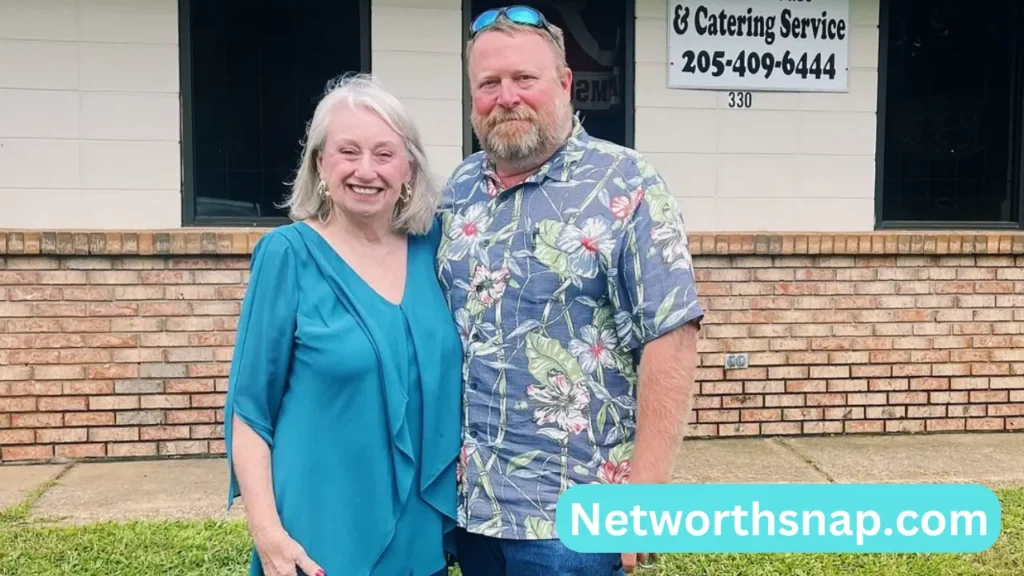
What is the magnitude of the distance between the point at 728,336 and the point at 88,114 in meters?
3.77

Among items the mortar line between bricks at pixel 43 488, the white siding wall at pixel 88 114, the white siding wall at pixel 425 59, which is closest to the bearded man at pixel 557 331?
the mortar line between bricks at pixel 43 488

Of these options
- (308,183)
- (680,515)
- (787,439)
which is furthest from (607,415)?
(787,439)

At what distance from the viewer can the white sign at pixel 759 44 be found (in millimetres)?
5395

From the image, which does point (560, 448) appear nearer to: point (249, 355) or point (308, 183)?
point (249, 355)

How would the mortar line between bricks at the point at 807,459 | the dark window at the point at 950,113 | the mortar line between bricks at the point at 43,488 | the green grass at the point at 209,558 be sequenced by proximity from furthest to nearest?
the dark window at the point at 950,113 → the mortar line between bricks at the point at 807,459 → the mortar line between bricks at the point at 43,488 → the green grass at the point at 209,558

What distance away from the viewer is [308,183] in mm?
2115

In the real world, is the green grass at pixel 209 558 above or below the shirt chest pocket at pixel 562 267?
below

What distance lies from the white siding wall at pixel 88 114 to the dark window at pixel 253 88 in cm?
14

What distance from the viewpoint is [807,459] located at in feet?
16.4

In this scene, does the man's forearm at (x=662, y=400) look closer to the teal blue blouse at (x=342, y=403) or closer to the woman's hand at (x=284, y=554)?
the teal blue blouse at (x=342, y=403)

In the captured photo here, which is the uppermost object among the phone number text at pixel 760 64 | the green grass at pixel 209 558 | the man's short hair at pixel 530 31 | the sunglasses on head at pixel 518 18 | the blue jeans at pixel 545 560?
the phone number text at pixel 760 64

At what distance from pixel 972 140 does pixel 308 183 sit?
499cm

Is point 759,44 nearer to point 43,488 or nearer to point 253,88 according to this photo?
point 253,88

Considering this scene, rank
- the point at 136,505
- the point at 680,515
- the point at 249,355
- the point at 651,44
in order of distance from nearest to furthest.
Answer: the point at 249,355 < the point at 680,515 < the point at 136,505 < the point at 651,44
